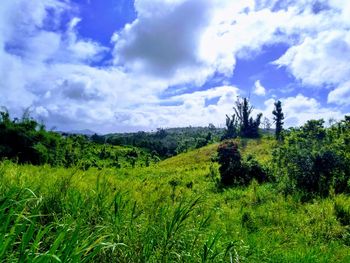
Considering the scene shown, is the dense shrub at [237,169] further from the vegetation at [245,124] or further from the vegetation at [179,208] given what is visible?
the vegetation at [245,124]

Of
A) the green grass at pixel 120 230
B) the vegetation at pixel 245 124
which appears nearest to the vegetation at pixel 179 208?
the green grass at pixel 120 230

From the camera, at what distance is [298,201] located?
1413cm

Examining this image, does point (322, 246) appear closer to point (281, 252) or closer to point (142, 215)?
point (281, 252)

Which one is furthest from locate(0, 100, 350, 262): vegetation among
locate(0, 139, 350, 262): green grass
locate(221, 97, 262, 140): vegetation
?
locate(221, 97, 262, 140): vegetation

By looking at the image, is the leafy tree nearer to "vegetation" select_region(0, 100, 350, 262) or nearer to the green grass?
"vegetation" select_region(0, 100, 350, 262)

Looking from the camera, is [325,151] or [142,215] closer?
[142,215]

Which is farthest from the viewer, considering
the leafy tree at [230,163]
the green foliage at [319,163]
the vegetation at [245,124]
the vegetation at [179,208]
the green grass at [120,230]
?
the vegetation at [245,124]

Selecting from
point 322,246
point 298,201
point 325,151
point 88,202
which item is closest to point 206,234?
point 88,202

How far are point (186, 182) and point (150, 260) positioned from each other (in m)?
19.6

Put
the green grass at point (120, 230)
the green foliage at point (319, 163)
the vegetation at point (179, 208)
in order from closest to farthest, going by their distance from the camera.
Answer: the green grass at point (120, 230) < the vegetation at point (179, 208) < the green foliage at point (319, 163)

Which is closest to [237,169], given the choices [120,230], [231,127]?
[120,230]

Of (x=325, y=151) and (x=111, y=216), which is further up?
(x=325, y=151)

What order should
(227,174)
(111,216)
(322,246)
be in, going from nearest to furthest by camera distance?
(111,216), (322,246), (227,174)

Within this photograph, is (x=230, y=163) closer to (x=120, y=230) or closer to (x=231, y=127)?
(x=120, y=230)
